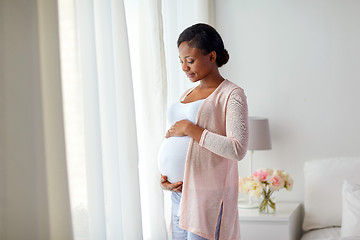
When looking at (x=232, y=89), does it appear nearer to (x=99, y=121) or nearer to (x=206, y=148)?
(x=206, y=148)

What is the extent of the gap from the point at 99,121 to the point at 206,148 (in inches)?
20.8

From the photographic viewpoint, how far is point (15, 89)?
5.40 ft

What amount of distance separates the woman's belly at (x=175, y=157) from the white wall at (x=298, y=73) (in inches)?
69.3

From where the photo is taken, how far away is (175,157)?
1.89 metres

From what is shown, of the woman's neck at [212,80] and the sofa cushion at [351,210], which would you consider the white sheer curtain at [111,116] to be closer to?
the woman's neck at [212,80]

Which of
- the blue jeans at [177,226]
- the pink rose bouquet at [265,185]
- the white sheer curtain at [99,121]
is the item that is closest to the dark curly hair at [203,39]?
the white sheer curtain at [99,121]

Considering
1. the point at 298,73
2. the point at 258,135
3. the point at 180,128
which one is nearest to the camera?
the point at 180,128

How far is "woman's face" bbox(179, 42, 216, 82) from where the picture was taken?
1852mm

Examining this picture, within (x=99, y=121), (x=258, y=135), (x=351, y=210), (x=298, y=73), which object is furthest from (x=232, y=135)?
(x=298, y=73)

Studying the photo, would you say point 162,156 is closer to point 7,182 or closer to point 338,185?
point 7,182

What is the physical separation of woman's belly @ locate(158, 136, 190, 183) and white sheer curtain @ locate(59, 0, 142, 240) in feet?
1.02

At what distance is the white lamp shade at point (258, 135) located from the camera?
328 cm

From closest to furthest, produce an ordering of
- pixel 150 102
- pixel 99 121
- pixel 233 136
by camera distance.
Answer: pixel 233 136 < pixel 99 121 < pixel 150 102

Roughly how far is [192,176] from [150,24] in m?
1.09
